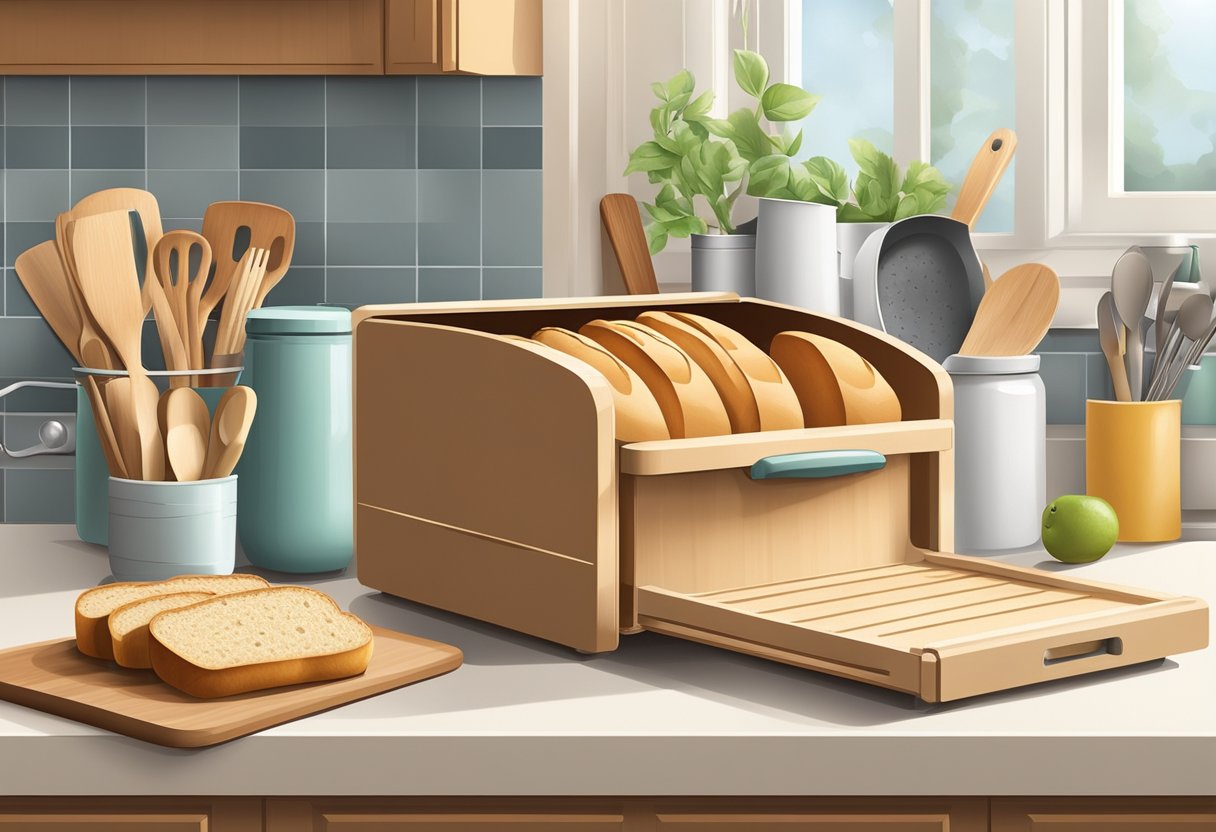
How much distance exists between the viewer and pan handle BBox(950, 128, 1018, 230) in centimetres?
168

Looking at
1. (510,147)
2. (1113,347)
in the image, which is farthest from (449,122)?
(1113,347)

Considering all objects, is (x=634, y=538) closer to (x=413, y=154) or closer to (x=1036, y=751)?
(x=1036, y=751)

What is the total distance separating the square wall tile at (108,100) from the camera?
1755 mm

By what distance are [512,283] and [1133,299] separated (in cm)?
74

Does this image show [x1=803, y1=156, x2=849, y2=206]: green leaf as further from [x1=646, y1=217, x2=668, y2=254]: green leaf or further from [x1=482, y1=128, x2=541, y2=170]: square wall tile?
[x1=482, y1=128, x2=541, y2=170]: square wall tile

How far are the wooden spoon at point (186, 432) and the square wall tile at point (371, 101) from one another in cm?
58

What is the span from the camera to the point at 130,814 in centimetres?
92

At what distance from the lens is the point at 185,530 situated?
50.1 inches

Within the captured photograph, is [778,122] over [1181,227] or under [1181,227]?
over

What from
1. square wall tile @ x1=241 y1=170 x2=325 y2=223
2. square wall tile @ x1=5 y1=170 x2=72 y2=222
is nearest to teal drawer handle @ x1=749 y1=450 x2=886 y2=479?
square wall tile @ x1=241 y1=170 x2=325 y2=223

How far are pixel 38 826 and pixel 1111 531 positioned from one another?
1029 millimetres

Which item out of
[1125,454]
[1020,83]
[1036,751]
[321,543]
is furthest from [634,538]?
[1020,83]

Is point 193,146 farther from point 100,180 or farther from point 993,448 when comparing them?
point 993,448

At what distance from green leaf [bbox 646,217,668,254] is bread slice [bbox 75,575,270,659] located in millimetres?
735
